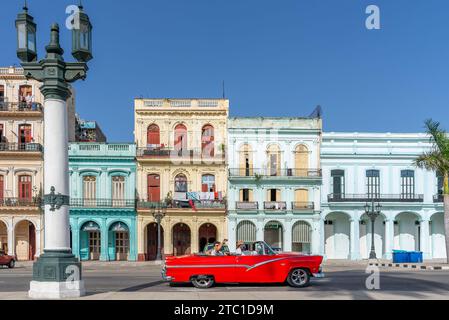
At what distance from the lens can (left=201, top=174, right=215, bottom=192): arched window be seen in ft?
125

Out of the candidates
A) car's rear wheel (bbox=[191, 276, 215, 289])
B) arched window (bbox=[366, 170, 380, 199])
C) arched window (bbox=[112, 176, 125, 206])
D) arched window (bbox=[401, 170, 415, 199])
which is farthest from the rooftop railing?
arched window (bbox=[401, 170, 415, 199])

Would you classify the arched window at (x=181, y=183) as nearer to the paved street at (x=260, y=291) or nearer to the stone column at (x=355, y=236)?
the stone column at (x=355, y=236)

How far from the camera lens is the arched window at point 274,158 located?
3816 centimetres

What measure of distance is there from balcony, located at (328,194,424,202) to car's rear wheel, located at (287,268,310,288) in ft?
78.8

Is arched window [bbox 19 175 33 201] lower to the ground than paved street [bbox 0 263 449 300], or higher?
higher

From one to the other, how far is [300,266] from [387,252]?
25802 mm

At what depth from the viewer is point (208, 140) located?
3841 cm

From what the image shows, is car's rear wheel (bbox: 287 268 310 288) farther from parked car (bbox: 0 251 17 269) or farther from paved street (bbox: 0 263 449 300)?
parked car (bbox: 0 251 17 269)

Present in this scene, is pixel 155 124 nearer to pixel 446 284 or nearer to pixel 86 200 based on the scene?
pixel 86 200

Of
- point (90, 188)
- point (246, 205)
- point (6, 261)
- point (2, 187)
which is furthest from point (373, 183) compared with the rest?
point (2, 187)

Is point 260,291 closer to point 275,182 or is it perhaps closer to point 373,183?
point 275,182

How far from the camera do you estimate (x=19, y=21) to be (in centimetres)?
1241

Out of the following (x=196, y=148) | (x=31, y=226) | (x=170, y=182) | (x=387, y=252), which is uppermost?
(x=196, y=148)
